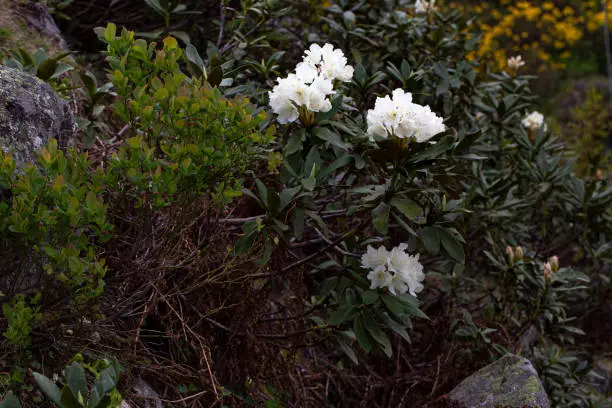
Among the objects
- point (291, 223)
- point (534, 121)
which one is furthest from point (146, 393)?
point (534, 121)

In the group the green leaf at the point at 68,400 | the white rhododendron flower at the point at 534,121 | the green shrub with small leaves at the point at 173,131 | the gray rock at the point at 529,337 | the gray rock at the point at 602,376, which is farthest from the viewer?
the white rhododendron flower at the point at 534,121

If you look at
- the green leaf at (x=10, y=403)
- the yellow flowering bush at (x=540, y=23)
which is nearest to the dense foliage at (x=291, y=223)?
the green leaf at (x=10, y=403)

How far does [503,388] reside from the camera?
2.71 meters

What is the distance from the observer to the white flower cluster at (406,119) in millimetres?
2084

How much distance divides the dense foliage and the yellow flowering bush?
708 centimetres

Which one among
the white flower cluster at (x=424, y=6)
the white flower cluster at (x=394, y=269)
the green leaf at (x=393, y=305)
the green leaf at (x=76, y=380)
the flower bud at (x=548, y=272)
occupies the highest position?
the green leaf at (x=76, y=380)

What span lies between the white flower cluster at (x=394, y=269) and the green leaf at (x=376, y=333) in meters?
0.15

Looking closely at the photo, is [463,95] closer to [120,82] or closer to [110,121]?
[110,121]

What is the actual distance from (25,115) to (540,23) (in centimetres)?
1062

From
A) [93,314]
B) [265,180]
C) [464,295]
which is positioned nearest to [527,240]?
[464,295]

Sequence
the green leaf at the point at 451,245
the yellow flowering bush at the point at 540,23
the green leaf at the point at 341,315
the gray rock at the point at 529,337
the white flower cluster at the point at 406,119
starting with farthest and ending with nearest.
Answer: the yellow flowering bush at the point at 540,23 → the gray rock at the point at 529,337 → the green leaf at the point at 341,315 → the green leaf at the point at 451,245 → the white flower cluster at the point at 406,119

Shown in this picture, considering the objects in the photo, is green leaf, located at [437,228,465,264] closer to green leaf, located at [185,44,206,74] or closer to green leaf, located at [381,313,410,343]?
green leaf, located at [381,313,410,343]

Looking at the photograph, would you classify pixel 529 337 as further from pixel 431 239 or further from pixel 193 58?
pixel 193 58

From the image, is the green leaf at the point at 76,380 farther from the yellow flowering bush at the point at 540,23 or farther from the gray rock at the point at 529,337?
the yellow flowering bush at the point at 540,23
